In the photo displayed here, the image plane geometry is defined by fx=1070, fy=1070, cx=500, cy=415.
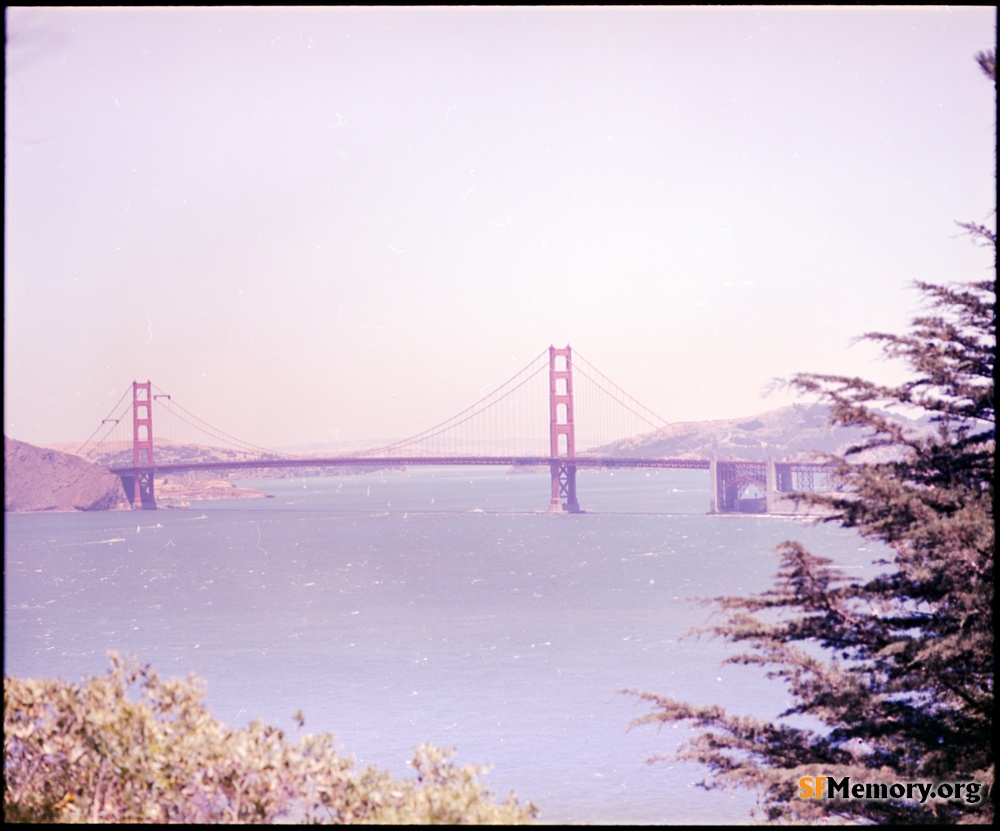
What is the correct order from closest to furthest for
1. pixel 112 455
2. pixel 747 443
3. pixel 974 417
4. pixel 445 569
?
pixel 974 417
pixel 445 569
pixel 112 455
pixel 747 443

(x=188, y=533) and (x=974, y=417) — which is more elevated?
(x=974, y=417)

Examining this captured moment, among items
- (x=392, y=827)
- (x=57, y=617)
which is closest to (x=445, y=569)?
(x=57, y=617)

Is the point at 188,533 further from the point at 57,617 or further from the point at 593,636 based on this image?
the point at 593,636

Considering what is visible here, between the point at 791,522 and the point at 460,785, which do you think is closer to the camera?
the point at 460,785

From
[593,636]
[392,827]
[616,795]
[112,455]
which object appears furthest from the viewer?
[112,455]

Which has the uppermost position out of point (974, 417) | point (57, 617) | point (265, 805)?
point (974, 417)

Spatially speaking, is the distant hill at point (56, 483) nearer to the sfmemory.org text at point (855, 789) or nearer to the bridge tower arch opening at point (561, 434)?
the bridge tower arch opening at point (561, 434)

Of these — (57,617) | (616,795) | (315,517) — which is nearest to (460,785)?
(616,795)

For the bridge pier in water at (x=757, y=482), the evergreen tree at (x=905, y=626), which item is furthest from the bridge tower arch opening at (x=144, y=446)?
the evergreen tree at (x=905, y=626)

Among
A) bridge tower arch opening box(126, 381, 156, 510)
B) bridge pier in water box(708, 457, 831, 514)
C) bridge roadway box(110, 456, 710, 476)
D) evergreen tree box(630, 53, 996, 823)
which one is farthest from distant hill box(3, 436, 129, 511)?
evergreen tree box(630, 53, 996, 823)
